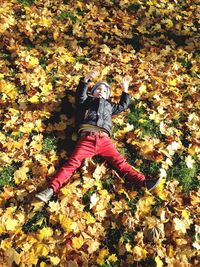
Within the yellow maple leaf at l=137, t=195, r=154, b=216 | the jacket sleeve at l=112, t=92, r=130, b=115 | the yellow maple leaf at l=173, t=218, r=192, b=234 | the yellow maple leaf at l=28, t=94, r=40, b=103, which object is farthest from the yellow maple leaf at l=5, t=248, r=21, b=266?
the jacket sleeve at l=112, t=92, r=130, b=115

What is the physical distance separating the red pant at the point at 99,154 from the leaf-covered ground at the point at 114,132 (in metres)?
0.14

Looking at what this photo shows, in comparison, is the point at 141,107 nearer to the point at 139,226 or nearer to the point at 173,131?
the point at 173,131

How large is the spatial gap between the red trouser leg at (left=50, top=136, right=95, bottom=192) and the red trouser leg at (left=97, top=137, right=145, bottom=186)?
0.45ft

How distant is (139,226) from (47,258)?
4.08 ft

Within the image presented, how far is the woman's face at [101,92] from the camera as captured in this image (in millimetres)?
5627

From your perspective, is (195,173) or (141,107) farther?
(141,107)

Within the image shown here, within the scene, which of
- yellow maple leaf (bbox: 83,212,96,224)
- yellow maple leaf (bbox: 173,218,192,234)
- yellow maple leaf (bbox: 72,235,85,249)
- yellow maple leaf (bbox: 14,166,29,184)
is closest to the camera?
yellow maple leaf (bbox: 72,235,85,249)

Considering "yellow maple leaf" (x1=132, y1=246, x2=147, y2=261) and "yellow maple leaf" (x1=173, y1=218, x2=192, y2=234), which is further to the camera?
"yellow maple leaf" (x1=173, y1=218, x2=192, y2=234)

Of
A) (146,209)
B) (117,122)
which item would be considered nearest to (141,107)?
(117,122)

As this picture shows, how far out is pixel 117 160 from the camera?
5.10 meters

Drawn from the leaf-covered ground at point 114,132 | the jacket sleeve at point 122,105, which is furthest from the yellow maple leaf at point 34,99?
the jacket sleeve at point 122,105

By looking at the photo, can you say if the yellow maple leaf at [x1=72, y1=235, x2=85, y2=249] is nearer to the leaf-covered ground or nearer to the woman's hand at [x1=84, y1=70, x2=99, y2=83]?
the leaf-covered ground

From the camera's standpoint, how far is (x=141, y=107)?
19.9 ft

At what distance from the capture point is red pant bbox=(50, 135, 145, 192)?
490 centimetres
